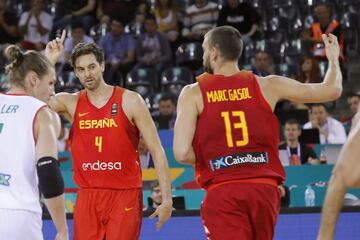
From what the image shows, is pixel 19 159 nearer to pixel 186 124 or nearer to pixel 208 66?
pixel 186 124

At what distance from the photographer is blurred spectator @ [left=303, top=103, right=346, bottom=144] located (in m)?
11.4

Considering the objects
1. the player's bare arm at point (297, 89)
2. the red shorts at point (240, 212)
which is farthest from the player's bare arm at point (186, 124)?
the player's bare arm at point (297, 89)

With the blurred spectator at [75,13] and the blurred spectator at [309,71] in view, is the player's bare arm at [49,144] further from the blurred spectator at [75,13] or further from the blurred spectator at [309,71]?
the blurred spectator at [75,13]

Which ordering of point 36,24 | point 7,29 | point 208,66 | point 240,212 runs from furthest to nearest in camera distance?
1. point 7,29
2. point 36,24
3. point 208,66
4. point 240,212

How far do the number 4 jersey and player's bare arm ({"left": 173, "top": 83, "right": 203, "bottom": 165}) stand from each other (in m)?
0.04

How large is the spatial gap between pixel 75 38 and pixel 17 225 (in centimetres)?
1045

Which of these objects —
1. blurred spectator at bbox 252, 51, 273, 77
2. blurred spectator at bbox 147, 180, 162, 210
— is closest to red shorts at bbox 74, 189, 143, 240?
blurred spectator at bbox 147, 180, 162, 210

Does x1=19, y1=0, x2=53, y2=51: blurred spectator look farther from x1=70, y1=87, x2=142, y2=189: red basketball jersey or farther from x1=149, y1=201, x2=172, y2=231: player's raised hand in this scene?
x1=149, y1=201, x2=172, y2=231: player's raised hand

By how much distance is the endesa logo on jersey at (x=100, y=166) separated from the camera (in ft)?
21.8

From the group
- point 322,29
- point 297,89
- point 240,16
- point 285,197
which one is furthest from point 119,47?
point 297,89

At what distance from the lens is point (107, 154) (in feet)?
22.0

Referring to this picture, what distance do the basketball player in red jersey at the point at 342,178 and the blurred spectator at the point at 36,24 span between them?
1269cm

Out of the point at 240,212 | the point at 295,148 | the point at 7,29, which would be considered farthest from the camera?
the point at 7,29

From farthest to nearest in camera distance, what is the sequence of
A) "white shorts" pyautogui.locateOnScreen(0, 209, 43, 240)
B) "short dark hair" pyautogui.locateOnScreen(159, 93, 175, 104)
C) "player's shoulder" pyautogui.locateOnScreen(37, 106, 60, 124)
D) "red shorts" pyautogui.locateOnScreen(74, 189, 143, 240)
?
"short dark hair" pyautogui.locateOnScreen(159, 93, 175, 104) → "red shorts" pyautogui.locateOnScreen(74, 189, 143, 240) → "player's shoulder" pyautogui.locateOnScreen(37, 106, 60, 124) → "white shorts" pyautogui.locateOnScreen(0, 209, 43, 240)
